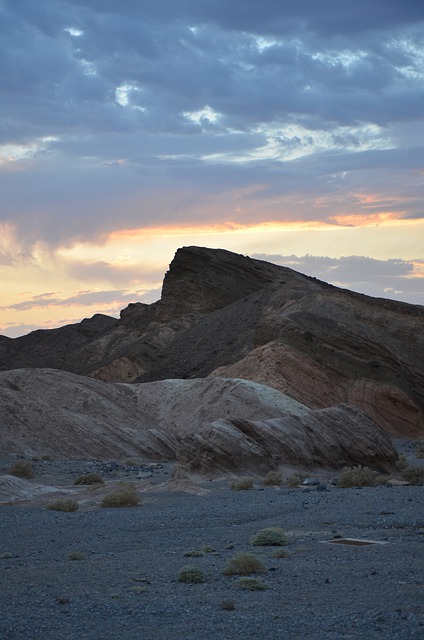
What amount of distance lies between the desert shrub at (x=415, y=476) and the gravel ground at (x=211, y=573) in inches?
225

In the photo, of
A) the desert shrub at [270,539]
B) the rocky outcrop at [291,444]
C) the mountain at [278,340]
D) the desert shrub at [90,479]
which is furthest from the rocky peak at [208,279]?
the desert shrub at [270,539]

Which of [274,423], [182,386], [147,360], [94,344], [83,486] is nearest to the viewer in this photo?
[83,486]

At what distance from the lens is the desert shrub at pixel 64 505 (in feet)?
68.4

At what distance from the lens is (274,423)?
31.1 metres

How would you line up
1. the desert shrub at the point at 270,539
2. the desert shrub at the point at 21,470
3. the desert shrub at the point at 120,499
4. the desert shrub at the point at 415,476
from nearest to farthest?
the desert shrub at the point at 270,539, the desert shrub at the point at 120,499, the desert shrub at the point at 415,476, the desert shrub at the point at 21,470

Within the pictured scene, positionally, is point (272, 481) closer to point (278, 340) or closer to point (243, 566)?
point (243, 566)

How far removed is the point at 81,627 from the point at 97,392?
39.1m

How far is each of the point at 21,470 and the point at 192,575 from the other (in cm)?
1841

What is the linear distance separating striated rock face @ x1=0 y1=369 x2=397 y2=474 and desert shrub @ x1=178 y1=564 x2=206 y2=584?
15615 millimetres

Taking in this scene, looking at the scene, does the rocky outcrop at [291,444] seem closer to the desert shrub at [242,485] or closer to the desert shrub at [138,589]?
the desert shrub at [242,485]

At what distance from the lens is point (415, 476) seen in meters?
26.8

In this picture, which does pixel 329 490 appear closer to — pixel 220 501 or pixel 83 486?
pixel 220 501

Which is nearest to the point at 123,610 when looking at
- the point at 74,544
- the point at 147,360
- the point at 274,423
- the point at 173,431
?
the point at 74,544

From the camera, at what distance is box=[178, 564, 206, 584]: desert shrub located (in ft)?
38.5
